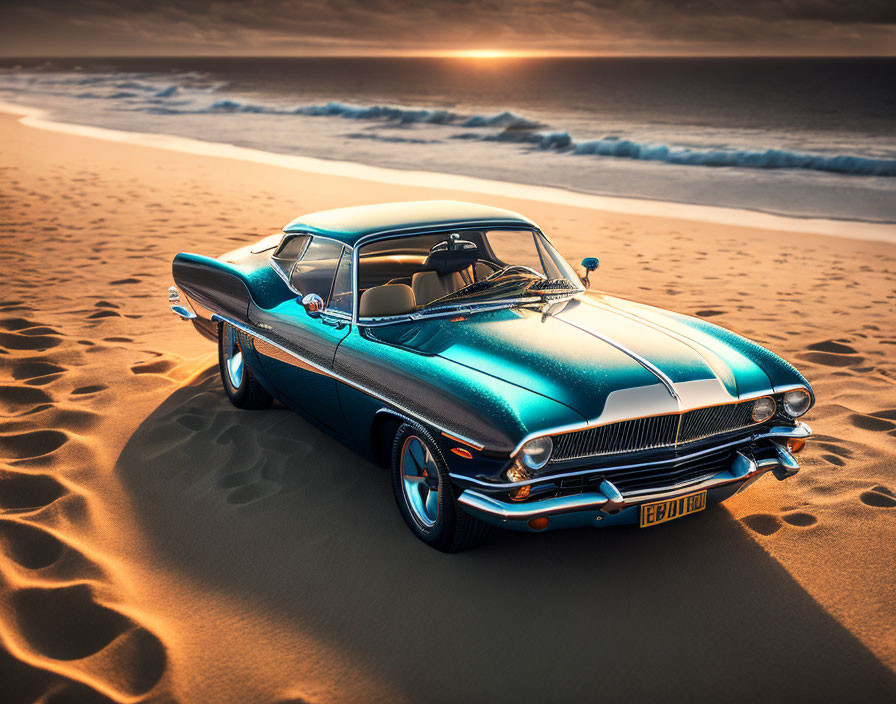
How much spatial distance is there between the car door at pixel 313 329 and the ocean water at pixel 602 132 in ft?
41.4

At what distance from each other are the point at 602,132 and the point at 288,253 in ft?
104

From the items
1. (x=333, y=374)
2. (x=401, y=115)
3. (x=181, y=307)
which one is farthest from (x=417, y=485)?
(x=401, y=115)

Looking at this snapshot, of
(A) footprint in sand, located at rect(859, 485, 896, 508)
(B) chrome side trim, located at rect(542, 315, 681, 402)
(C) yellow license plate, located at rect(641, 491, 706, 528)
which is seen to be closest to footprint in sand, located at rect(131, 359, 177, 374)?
(B) chrome side trim, located at rect(542, 315, 681, 402)

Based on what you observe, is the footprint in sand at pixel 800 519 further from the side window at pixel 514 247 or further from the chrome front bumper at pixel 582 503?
the side window at pixel 514 247

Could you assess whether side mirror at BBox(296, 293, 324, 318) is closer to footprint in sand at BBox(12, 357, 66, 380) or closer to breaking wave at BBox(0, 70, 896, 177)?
footprint in sand at BBox(12, 357, 66, 380)

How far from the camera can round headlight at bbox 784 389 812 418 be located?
388 cm

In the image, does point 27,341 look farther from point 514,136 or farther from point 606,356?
point 514,136

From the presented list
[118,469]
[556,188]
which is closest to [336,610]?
[118,469]

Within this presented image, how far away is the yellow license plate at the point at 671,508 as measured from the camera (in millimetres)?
3447

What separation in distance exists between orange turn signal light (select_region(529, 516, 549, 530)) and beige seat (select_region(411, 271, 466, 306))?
1562 mm

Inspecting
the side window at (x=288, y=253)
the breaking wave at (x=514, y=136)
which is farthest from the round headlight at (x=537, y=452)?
the breaking wave at (x=514, y=136)

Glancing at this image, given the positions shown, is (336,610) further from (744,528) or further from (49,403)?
(49,403)

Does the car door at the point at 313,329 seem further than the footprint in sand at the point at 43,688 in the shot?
Yes

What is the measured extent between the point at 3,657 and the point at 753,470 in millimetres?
3237
